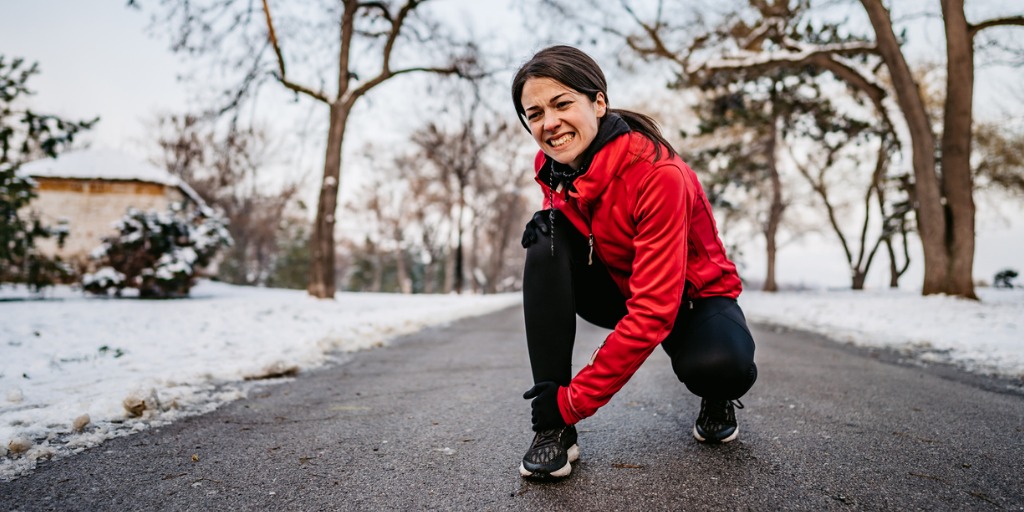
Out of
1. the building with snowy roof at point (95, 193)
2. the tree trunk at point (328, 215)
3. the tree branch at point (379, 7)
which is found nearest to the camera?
the tree trunk at point (328, 215)

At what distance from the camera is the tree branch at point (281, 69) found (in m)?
9.64

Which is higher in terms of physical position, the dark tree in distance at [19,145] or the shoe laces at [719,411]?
the dark tree in distance at [19,145]

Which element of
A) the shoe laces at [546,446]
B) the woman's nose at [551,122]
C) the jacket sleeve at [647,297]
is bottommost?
the shoe laces at [546,446]

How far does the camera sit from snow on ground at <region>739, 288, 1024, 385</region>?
4.18m

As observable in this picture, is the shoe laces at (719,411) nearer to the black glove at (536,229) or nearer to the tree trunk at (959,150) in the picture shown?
the black glove at (536,229)

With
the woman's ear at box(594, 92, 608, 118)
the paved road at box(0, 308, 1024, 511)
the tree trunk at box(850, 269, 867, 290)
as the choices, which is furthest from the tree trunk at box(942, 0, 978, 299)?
the tree trunk at box(850, 269, 867, 290)

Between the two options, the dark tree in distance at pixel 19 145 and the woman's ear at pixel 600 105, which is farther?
the dark tree in distance at pixel 19 145

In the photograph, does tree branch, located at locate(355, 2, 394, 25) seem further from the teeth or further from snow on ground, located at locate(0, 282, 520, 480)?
the teeth

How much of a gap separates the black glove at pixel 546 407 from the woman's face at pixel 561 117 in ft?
2.46

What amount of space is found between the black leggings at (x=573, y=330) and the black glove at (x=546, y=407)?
0.07 meters

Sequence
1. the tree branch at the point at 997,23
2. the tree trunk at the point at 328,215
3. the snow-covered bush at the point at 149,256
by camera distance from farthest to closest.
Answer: the tree trunk at the point at 328,215, the tree branch at the point at 997,23, the snow-covered bush at the point at 149,256

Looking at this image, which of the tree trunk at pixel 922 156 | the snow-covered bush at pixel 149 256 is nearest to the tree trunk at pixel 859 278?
the tree trunk at pixel 922 156

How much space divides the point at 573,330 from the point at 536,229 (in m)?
0.38

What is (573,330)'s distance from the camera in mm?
1772
